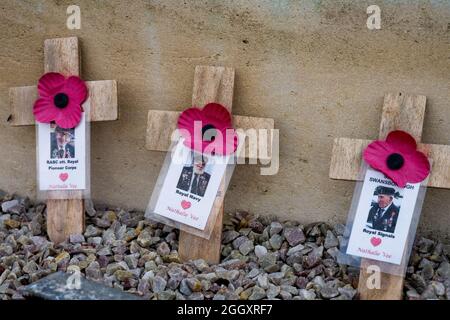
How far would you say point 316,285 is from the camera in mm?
2711

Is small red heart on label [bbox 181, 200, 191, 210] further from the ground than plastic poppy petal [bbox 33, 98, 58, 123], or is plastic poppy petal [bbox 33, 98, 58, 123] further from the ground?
plastic poppy petal [bbox 33, 98, 58, 123]

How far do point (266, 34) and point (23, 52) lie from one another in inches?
39.2

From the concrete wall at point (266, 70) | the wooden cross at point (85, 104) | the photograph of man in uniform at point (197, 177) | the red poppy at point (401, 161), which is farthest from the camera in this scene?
the wooden cross at point (85, 104)

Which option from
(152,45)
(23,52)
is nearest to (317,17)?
(152,45)

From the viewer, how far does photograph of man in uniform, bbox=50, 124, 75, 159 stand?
9.98 feet

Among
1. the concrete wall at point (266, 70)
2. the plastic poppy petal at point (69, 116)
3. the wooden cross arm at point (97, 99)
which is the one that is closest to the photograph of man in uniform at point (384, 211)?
the concrete wall at point (266, 70)

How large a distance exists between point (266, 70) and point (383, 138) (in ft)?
1.66

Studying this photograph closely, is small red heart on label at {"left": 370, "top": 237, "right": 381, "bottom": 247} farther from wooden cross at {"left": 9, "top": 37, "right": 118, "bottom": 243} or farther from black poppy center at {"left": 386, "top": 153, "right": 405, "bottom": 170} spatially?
wooden cross at {"left": 9, "top": 37, "right": 118, "bottom": 243}

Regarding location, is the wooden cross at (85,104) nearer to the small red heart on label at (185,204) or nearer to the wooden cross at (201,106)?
the wooden cross at (201,106)

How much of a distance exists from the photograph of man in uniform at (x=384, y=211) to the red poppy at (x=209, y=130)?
1.79 ft

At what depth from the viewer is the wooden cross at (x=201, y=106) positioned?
9.52 ft

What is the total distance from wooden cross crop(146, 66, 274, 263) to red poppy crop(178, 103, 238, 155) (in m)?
0.04

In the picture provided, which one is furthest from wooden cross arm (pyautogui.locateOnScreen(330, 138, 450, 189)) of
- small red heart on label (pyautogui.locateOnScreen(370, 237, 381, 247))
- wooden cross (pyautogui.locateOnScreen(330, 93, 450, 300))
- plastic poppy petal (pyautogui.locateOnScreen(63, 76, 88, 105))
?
plastic poppy petal (pyautogui.locateOnScreen(63, 76, 88, 105))

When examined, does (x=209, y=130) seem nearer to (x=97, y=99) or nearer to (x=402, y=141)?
(x=97, y=99)
